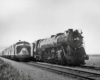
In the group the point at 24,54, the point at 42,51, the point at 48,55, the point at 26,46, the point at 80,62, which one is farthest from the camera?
the point at 26,46

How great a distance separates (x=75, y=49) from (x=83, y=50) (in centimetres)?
90

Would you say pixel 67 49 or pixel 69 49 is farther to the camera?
pixel 67 49

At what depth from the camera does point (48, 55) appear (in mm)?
18688

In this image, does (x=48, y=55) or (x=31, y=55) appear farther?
(x=31, y=55)

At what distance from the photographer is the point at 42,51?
68.2ft

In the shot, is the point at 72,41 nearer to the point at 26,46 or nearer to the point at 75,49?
the point at 75,49

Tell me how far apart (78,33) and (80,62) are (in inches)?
127

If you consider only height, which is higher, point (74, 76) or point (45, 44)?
point (45, 44)

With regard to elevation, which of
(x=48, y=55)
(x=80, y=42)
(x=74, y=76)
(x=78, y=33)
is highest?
(x=78, y=33)

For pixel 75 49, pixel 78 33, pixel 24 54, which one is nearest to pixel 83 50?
pixel 75 49

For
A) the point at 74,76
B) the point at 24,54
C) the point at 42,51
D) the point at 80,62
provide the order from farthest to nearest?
the point at 24,54
the point at 42,51
the point at 80,62
the point at 74,76

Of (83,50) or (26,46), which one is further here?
(26,46)

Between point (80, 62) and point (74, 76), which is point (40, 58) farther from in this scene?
point (74, 76)

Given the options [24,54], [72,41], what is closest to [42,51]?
[24,54]
